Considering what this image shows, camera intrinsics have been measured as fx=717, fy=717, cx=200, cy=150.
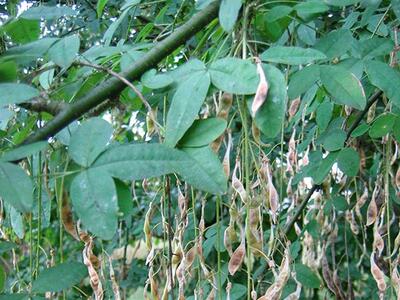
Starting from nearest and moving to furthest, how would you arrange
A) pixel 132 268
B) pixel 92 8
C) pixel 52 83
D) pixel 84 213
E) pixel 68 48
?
pixel 84 213 < pixel 68 48 < pixel 52 83 < pixel 92 8 < pixel 132 268

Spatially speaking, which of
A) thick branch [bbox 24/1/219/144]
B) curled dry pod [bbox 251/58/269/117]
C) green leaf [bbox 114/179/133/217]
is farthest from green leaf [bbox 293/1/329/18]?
green leaf [bbox 114/179/133/217]

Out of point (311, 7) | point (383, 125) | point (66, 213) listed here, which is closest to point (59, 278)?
point (66, 213)

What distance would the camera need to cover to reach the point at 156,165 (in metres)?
0.65

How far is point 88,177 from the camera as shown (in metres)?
0.64

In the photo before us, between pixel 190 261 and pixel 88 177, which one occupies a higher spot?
pixel 88 177

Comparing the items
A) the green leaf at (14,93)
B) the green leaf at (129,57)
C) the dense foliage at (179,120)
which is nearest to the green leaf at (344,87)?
the dense foliage at (179,120)

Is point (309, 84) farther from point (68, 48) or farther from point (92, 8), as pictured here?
point (92, 8)

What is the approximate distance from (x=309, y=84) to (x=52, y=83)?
31cm

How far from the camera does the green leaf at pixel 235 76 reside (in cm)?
67

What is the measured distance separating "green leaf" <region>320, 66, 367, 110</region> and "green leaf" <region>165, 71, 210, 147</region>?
0.17 meters

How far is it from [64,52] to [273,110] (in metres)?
0.24

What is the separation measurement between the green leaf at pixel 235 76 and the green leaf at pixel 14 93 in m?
0.17

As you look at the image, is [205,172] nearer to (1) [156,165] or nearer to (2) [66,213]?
(1) [156,165]

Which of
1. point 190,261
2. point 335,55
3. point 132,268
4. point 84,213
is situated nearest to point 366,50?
point 335,55
